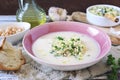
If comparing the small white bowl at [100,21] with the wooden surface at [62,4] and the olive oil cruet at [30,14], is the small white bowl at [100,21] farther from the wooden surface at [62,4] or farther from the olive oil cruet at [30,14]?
the wooden surface at [62,4]

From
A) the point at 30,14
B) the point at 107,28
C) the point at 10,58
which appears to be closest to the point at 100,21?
the point at 107,28

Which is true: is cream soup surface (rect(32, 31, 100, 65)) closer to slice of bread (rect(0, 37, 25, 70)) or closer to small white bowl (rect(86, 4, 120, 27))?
slice of bread (rect(0, 37, 25, 70))

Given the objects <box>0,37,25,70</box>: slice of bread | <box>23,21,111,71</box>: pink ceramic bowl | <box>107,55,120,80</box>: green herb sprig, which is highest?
<box>23,21,111,71</box>: pink ceramic bowl

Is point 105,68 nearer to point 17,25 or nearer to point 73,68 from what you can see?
point 73,68

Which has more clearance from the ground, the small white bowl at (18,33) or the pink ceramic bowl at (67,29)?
the pink ceramic bowl at (67,29)

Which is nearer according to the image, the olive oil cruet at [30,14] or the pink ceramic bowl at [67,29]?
the pink ceramic bowl at [67,29]

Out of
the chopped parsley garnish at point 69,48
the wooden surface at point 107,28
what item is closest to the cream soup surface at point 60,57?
the chopped parsley garnish at point 69,48

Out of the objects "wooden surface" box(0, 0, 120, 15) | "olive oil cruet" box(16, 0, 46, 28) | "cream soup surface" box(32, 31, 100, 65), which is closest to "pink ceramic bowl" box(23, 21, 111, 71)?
"cream soup surface" box(32, 31, 100, 65)
